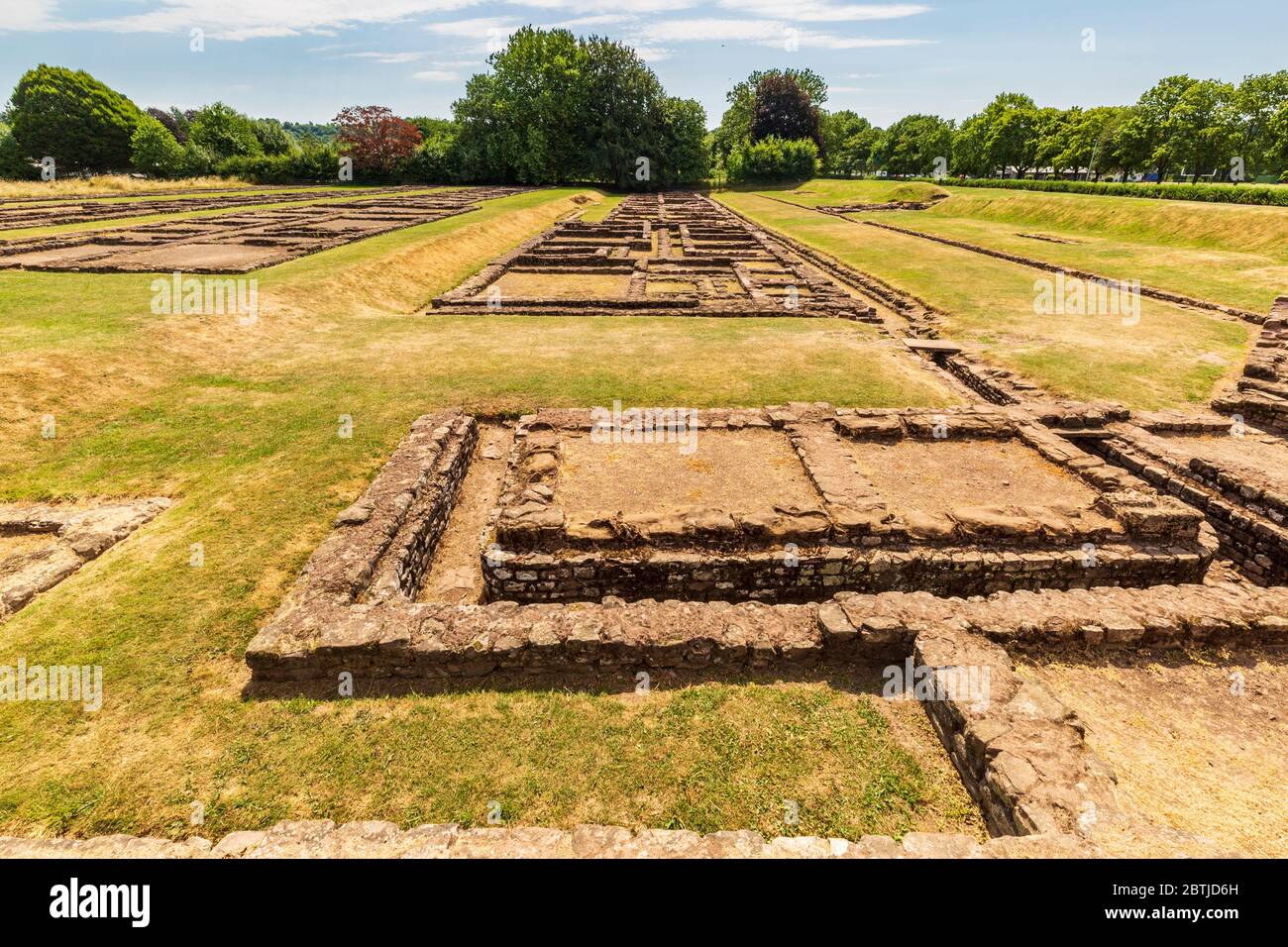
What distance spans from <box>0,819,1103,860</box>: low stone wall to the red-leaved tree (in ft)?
237

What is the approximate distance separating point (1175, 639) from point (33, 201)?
59319 mm

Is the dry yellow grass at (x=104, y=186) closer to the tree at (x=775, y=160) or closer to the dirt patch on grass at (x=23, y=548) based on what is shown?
the dirt patch on grass at (x=23, y=548)

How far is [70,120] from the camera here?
191 feet

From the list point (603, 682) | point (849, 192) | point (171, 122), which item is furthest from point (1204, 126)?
point (171, 122)

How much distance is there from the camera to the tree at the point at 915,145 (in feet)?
267

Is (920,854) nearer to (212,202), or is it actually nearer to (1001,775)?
(1001,775)

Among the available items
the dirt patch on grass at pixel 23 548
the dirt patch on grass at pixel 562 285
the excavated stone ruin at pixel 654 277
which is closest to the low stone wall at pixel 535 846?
the dirt patch on grass at pixel 23 548

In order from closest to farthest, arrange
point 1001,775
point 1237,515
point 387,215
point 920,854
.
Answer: point 920,854 < point 1001,775 < point 1237,515 < point 387,215

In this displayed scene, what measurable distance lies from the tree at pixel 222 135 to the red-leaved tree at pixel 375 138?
33.0ft

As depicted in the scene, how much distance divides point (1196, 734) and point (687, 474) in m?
5.55

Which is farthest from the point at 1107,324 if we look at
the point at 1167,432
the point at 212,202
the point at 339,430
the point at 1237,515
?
the point at 212,202

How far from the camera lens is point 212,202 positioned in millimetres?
37812

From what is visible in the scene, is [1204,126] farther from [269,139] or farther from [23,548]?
[269,139]

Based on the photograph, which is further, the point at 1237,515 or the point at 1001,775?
the point at 1237,515
